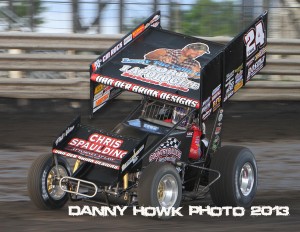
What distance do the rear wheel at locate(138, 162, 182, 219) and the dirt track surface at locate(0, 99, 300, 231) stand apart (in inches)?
7.7

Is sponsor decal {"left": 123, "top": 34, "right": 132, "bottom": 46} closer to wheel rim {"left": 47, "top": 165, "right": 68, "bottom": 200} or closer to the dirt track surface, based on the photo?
wheel rim {"left": 47, "top": 165, "right": 68, "bottom": 200}

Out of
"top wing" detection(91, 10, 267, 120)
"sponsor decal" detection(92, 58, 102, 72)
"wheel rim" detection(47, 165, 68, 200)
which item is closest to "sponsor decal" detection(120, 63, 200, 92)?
"top wing" detection(91, 10, 267, 120)

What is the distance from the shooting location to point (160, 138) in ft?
27.0

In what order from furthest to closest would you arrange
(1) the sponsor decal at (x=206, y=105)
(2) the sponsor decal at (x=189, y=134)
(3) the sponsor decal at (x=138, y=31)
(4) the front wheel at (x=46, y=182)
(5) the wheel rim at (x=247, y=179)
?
(3) the sponsor decal at (x=138, y=31)
(5) the wheel rim at (x=247, y=179)
(2) the sponsor decal at (x=189, y=134)
(1) the sponsor decal at (x=206, y=105)
(4) the front wheel at (x=46, y=182)

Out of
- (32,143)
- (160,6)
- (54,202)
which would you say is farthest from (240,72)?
(160,6)

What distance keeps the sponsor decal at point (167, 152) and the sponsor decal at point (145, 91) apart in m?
0.40

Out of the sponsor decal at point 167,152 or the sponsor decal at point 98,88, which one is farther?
the sponsor decal at point 98,88

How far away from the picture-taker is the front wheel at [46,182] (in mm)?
8148

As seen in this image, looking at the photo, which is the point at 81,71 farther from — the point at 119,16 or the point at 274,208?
the point at 274,208

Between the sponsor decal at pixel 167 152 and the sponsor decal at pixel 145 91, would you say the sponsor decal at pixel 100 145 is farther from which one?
the sponsor decal at pixel 145 91

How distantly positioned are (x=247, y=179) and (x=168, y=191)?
126 centimetres

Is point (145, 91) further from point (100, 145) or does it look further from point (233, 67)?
point (233, 67)

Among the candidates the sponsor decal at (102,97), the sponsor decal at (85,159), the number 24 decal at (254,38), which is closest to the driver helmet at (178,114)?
the sponsor decal at (102,97)

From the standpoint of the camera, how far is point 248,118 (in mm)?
14141
